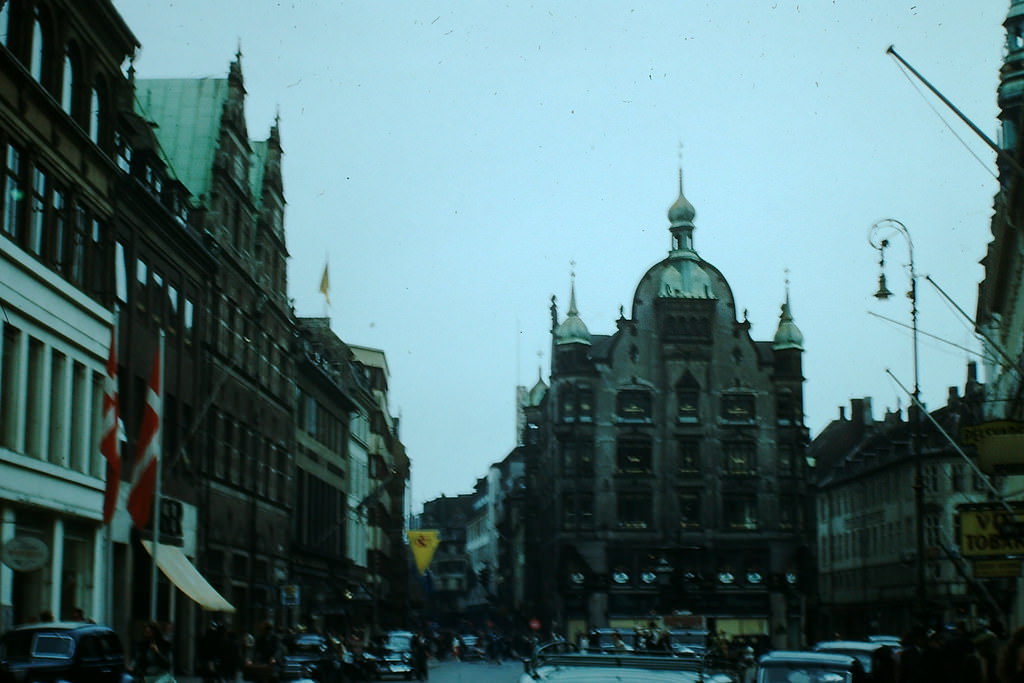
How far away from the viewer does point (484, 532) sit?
17862cm

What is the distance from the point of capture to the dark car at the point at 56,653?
69.4 feet

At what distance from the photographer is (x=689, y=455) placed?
95312mm

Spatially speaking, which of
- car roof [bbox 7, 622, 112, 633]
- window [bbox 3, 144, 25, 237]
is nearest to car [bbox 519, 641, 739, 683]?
car roof [bbox 7, 622, 112, 633]

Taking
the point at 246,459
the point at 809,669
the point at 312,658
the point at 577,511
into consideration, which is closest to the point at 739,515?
the point at 577,511

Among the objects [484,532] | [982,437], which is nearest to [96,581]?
[982,437]

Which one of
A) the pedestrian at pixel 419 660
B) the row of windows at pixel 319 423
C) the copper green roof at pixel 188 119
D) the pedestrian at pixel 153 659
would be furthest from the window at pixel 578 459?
the pedestrian at pixel 153 659

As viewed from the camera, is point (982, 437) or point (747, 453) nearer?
point (982, 437)

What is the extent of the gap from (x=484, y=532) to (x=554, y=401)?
82502 mm

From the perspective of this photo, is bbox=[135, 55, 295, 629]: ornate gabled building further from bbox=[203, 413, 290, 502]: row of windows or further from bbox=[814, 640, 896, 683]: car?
bbox=[814, 640, 896, 683]: car

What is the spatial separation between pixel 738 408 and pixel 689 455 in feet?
14.0

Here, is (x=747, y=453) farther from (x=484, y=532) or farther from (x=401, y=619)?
(x=484, y=532)

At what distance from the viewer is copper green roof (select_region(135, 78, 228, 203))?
5084cm

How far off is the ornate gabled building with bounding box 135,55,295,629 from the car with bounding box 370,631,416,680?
4.65 m

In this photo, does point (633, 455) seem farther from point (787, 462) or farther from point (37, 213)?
point (37, 213)
